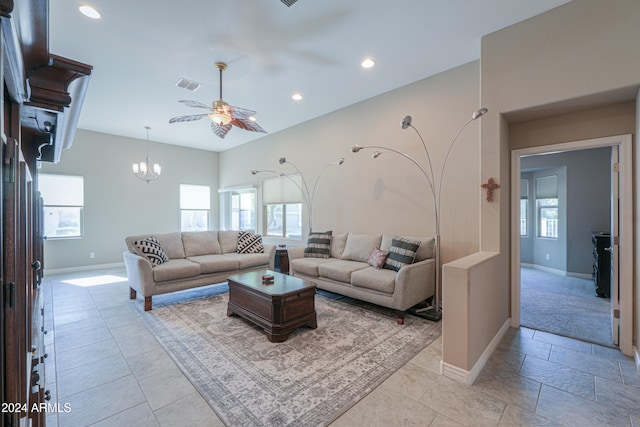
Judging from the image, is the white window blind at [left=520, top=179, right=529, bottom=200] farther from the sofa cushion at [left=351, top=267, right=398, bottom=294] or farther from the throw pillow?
the sofa cushion at [left=351, top=267, right=398, bottom=294]

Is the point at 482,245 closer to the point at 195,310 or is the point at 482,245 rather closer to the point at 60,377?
the point at 195,310

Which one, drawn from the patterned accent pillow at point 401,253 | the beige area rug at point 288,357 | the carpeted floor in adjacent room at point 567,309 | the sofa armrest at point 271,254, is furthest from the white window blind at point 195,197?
the carpeted floor in adjacent room at point 567,309

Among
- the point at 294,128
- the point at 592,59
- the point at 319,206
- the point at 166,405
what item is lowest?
the point at 166,405

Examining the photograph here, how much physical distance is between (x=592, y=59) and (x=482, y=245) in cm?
189

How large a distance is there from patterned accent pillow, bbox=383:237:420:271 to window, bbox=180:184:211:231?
627 centimetres

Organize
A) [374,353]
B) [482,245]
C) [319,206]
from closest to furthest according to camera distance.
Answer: [374,353] < [482,245] < [319,206]

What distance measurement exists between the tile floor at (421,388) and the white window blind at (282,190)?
151 inches

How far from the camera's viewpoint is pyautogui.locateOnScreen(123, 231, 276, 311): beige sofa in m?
3.71

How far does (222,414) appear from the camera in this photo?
5.94 feet

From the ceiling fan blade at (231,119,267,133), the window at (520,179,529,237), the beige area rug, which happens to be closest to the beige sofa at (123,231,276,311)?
the beige area rug

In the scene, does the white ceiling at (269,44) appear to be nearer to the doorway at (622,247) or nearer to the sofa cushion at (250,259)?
the doorway at (622,247)

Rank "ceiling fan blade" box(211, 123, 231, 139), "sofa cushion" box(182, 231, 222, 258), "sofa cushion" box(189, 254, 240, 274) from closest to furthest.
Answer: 1. "ceiling fan blade" box(211, 123, 231, 139)
2. "sofa cushion" box(189, 254, 240, 274)
3. "sofa cushion" box(182, 231, 222, 258)

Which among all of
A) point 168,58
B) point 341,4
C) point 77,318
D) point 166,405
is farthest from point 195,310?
point 341,4

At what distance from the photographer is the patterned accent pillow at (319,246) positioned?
15.4 feet
